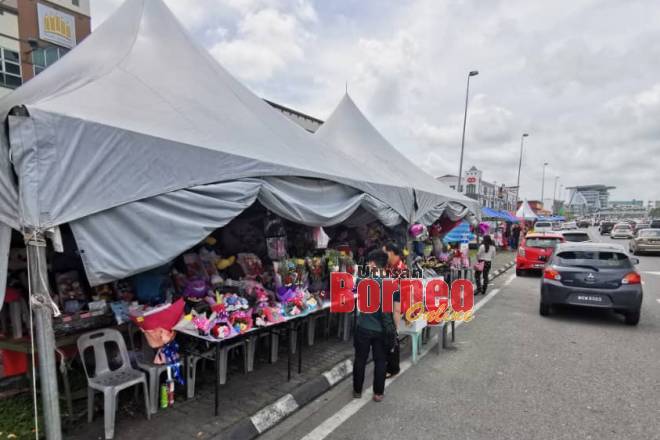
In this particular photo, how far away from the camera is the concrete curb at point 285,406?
341cm

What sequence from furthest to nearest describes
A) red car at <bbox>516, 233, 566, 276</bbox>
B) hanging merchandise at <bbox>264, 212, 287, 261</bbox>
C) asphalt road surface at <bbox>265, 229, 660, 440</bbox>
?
red car at <bbox>516, 233, 566, 276</bbox> → hanging merchandise at <bbox>264, 212, 287, 261</bbox> → asphalt road surface at <bbox>265, 229, 660, 440</bbox>

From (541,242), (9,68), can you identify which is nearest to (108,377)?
(541,242)

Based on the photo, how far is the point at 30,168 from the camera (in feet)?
8.07

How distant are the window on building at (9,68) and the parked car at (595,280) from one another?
23.0 meters

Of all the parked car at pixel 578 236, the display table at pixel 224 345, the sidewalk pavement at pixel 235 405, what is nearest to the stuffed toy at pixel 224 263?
the display table at pixel 224 345

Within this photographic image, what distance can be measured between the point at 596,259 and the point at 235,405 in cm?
685

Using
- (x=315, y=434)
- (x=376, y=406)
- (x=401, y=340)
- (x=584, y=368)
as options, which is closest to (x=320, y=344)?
(x=401, y=340)

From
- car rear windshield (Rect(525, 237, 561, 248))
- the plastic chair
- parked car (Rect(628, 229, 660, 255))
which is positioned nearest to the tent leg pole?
the plastic chair

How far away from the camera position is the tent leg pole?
2.49 m

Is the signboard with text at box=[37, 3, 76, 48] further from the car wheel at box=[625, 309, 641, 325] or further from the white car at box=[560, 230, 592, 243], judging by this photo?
the white car at box=[560, 230, 592, 243]

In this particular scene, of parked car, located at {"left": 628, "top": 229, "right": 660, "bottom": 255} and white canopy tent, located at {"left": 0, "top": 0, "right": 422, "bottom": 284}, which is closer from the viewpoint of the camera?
white canopy tent, located at {"left": 0, "top": 0, "right": 422, "bottom": 284}

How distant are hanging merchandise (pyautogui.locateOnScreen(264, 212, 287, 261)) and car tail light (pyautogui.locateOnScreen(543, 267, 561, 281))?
5.07 metres

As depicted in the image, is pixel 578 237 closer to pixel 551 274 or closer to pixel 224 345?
pixel 551 274

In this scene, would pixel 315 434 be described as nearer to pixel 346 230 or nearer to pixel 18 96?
pixel 18 96
